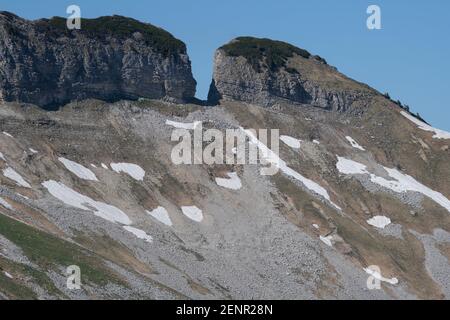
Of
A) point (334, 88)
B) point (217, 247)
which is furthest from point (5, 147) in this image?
point (334, 88)

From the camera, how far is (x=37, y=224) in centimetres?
7275

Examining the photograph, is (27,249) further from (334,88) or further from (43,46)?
(334,88)

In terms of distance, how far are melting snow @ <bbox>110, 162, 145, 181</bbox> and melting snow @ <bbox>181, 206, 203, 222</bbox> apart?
4.55m

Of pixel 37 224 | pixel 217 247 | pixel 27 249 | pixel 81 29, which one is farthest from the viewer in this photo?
pixel 81 29

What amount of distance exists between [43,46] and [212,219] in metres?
23.1

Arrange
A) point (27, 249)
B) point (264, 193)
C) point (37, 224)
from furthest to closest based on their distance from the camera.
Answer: point (264, 193) → point (37, 224) → point (27, 249)

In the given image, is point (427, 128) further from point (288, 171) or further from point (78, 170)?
point (78, 170)

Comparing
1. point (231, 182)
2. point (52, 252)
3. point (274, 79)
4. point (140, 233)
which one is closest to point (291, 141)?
point (274, 79)

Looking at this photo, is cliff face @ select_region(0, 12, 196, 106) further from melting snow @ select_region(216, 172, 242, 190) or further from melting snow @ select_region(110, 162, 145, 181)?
melting snow @ select_region(216, 172, 242, 190)

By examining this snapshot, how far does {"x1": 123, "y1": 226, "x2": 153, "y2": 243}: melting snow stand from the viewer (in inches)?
3098

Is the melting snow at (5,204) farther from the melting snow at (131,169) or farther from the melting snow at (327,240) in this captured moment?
the melting snow at (327,240)

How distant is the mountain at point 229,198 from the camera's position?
72500mm

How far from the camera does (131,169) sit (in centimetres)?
8975

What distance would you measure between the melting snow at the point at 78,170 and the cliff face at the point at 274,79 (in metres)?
26.8
